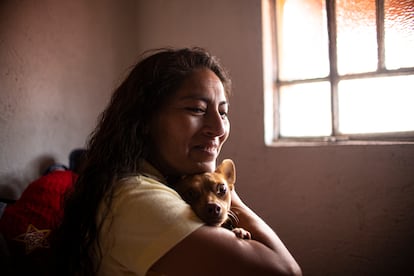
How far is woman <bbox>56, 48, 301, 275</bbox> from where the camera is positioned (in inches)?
29.5

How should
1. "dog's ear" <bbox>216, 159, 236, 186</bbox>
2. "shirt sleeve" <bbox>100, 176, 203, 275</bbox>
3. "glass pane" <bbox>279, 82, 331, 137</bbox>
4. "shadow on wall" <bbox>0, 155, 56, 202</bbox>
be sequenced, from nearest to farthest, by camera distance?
1. "shirt sleeve" <bbox>100, 176, 203, 275</bbox>
2. "dog's ear" <bbox>216, 159, 236, 186</bbox>
3. "shadow on wall" <bbox>0, 155, 56, 202</bbox>
4. "glass pane" <bbox>279, 82, 331, 137</bbox>

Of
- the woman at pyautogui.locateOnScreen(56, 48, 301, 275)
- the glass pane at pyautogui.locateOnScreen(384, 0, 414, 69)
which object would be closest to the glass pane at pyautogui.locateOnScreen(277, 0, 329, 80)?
the glass pane at pyautogui.locateOnScreen(384, 0, 414, 69)

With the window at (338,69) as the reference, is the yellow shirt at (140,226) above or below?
below

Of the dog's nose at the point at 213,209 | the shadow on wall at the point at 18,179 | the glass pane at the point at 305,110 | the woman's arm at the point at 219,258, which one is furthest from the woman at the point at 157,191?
the glass pane at the point at 305,110

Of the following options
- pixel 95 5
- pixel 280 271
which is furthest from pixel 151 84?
pixel 95 5

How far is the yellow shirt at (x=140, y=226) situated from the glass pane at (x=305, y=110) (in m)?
1.49

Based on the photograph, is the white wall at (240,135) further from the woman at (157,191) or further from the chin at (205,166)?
the chin at (205,166)

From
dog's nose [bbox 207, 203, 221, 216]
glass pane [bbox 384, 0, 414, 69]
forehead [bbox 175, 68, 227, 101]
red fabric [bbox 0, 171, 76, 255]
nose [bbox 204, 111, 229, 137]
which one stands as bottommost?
red fabric [bbox 0, 171, 76, 255]

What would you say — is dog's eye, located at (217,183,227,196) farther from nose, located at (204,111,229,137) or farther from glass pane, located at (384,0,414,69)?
glass pane, located at (384,0,414,69)

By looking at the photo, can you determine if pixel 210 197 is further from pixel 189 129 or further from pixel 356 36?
pixel 356 36

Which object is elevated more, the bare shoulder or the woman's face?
the woman's face

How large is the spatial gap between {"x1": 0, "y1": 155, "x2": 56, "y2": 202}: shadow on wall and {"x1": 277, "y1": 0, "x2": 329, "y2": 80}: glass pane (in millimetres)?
1530

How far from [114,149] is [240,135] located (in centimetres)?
129

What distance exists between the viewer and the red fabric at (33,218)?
4.09ft
